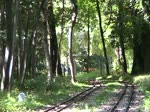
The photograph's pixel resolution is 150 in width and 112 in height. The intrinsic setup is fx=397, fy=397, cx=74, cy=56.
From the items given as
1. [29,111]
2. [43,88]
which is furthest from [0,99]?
[43,88]

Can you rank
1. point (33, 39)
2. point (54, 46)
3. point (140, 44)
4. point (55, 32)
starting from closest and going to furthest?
point (33, 39)
point (54, 46)
point (55, 32)
point (140, 44)

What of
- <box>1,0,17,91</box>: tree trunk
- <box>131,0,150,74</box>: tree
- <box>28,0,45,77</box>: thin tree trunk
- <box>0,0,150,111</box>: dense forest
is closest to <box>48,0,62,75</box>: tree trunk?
<box>0,0,150,111</box>: dense forest

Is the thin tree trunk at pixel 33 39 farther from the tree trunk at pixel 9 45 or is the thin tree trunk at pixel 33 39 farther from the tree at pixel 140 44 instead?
the tree at pixel 140 44

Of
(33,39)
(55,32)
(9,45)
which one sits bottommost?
(9,45)

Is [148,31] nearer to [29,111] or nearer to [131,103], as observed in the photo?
[131,103]

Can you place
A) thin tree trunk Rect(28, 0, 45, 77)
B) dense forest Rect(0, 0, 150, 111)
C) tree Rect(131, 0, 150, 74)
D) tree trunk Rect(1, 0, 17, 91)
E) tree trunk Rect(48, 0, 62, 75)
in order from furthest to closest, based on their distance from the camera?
tree trunk Rect(48, 0, 62, 75)
tree Rect(131, 0, 150, 74)
dense forest Rect(0, 0, 150, 111)
thin tree trunk Rect(28, 0, 45, 77)
tree trunk Rect(1, 0, 17, 91)

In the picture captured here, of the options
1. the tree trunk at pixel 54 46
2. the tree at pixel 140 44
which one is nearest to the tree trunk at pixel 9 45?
the tree trunk at pixel 54 46

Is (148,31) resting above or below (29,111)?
above

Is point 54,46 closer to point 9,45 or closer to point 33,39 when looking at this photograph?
point 33,39

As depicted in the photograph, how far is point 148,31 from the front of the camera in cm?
4072

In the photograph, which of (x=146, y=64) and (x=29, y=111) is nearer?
(x=29, y=111)

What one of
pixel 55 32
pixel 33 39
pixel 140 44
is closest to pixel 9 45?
pixel 33 39

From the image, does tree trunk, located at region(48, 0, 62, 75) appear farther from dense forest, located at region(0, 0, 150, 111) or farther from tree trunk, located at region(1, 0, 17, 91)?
tree trunk, located at region(1, 0, 17, 91)

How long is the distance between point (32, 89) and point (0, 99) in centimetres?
897
